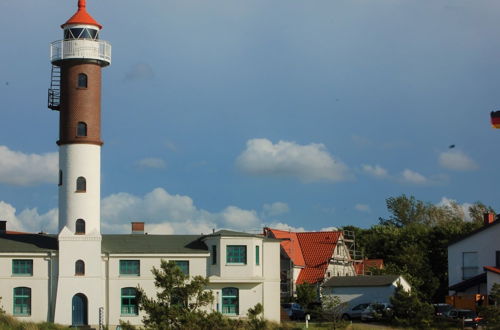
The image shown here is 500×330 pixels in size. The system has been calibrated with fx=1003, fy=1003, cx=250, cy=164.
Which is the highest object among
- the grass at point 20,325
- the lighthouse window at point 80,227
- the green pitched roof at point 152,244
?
the lighthouse window at point 80,227

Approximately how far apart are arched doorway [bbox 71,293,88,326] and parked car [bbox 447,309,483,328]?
67.7 feet

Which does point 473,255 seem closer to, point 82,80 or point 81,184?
point 81,184

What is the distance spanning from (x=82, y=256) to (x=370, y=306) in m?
17.1

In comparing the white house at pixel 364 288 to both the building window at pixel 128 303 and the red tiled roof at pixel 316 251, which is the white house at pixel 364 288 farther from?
the building window at pixel 128 303

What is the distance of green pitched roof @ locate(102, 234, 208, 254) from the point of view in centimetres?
5988

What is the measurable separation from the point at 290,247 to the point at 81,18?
27.9 metres

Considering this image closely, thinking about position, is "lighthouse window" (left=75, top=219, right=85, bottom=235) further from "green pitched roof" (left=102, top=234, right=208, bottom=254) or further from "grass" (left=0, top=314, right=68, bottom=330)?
"grass" (left=0, top=314, right=68, bottom=330)

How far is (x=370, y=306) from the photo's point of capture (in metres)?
58.9

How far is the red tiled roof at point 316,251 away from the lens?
3071 inches

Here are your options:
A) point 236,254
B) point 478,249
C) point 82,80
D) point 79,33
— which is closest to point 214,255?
point 236,254

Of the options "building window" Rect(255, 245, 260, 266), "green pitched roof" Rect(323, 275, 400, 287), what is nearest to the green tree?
"green pitched roof" Rect(323, 275, 400, 287)

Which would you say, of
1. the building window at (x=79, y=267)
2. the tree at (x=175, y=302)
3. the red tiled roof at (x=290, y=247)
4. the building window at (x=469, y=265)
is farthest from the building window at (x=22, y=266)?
the building window at (x=469, y=265)

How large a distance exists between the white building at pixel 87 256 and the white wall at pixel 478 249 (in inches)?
519

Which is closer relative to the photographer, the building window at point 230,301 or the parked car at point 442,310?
the parked car at point 442,310
